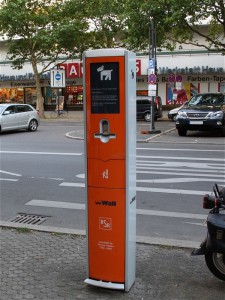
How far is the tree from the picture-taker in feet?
94.1

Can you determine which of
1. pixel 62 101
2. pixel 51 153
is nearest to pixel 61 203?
pixel 51 153

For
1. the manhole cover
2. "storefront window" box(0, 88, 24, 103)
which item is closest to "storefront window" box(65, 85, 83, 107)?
"storefront window" box(0, 88, 24, 103)

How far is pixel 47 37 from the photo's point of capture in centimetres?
2869

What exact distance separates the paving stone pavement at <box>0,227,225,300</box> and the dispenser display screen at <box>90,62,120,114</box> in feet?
5.23

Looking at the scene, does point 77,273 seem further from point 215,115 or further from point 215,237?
point 215,115

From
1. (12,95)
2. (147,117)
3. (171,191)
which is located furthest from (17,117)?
(12,95)

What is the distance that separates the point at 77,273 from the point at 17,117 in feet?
53.5

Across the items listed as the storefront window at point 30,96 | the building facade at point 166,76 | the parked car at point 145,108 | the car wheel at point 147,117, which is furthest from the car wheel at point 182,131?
the storefront window at point 30,96

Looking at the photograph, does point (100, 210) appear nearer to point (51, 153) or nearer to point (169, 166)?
point (169, 166)

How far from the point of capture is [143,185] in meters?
7.99

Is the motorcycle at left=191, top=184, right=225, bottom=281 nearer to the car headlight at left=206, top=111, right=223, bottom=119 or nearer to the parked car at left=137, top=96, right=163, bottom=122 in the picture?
the car headlight at left=206, top=111, right=223, bottom=119

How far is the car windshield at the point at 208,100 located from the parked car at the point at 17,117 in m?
7.83

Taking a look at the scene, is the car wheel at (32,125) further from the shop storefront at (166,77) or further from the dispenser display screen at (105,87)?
the dispenser display screen at (105,87)

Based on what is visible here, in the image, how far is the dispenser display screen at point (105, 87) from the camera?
11.0ft
